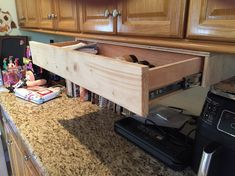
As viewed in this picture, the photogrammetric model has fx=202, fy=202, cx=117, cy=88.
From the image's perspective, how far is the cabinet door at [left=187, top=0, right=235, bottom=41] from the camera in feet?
1.58

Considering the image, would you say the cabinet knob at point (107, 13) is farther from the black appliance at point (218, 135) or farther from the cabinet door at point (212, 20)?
the black appliance at point (218, 135)

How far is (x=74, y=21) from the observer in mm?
1064

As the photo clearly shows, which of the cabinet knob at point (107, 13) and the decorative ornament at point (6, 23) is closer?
the cabinet knob at point (107, 13)

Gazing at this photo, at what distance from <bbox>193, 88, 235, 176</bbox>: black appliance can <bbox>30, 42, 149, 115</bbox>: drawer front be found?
258mm

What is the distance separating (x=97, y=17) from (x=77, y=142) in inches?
23.2

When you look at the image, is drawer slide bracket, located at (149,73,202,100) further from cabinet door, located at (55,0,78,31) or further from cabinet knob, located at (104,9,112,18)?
cabinet door, located at (55,0,78,31)

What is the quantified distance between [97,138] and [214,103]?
0.59m

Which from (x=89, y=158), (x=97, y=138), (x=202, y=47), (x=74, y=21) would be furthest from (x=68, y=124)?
(x=202, y=47)

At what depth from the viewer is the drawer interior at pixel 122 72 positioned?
45 cm

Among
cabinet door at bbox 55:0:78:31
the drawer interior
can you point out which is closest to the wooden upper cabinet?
cabinet door at bbox 55:0:78:31

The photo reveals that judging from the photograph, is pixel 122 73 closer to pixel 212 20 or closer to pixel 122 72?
pixel 122 72

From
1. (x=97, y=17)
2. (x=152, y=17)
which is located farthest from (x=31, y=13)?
(x=152, y=17)

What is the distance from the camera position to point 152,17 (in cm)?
65

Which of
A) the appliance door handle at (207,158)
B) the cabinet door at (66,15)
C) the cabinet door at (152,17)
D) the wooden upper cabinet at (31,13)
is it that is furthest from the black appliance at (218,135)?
the wooden upper cabinet at (31,13)
